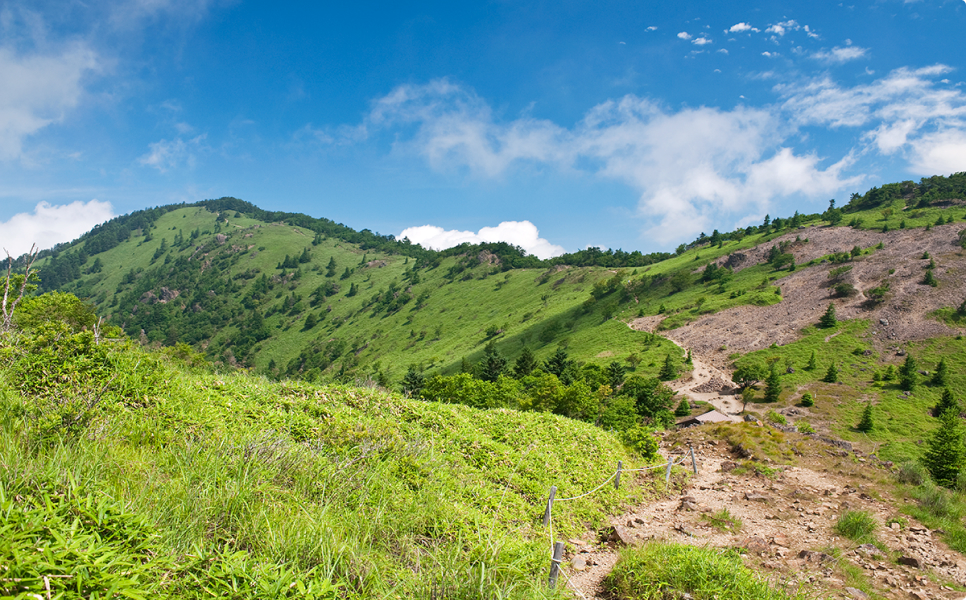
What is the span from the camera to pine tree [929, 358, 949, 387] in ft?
178

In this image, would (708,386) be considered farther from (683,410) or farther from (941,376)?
(941,376)

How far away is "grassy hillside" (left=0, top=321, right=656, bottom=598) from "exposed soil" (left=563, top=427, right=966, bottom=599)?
3.80 ft

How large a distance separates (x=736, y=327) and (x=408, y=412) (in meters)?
85.2

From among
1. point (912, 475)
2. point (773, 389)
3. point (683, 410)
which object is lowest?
point (683, 410)

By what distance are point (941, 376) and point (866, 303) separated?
23993mm

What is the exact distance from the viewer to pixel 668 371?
65.0 meters

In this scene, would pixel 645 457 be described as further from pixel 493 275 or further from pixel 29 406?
pixel 493 275

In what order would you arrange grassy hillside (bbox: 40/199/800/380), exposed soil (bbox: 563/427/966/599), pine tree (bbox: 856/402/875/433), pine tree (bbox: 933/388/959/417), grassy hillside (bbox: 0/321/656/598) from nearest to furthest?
grassy hillside (bbox: 0/321/656/598), exposed soil (bbox: 563/427/966/599), pine tree (bbox: 856/402/875/433), pine tree (bbox: 933/388/959/417), grassy hillside (bbox: 40/199/800/380)

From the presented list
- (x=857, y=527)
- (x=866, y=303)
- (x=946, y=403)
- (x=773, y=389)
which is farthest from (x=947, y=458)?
(x=866, y=303)

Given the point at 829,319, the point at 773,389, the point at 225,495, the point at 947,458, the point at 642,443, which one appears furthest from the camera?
the point at 829,319

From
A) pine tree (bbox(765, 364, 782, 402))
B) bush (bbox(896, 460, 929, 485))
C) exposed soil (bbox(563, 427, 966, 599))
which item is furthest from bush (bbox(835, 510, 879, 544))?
pine tree (bbox(765, 364, 782, 402))

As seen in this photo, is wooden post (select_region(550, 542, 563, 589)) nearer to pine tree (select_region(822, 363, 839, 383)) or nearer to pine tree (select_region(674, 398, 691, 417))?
pine tree (select_region(674, 398, 691, 417))

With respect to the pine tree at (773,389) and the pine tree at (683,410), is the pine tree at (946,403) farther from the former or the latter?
the pine tree at (683,410)

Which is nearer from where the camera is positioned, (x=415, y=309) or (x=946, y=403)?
(x=946, y=403)
